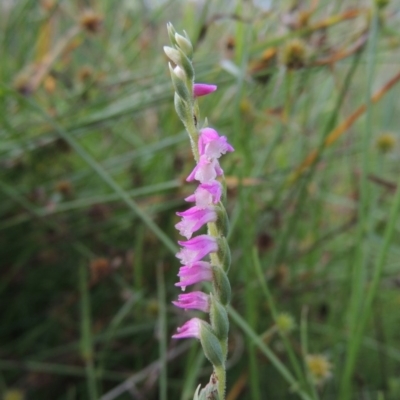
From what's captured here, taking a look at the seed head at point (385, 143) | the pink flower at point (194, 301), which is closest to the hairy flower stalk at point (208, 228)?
the pink flower at point (194, 301)

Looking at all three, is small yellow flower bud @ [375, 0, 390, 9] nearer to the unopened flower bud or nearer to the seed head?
the seed head

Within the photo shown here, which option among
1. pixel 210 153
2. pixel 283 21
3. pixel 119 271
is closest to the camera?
pixel 210 153

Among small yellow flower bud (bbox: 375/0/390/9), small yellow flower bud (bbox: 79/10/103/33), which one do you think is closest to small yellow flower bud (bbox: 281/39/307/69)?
small yellow flower bud (bbox: 375/0/390/9)

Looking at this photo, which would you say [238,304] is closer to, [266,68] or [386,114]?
[266,68]

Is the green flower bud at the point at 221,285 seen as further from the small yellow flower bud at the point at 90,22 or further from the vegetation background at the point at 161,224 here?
the small yellow flower bud at the point at 90,22

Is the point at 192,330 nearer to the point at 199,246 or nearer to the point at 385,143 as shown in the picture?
the point at 199,246

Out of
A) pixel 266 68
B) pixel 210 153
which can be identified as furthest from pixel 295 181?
pixel 210 153

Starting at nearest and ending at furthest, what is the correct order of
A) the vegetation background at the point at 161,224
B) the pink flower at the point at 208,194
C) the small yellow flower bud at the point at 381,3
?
the pink flower at the point at 208,194, the small yellow flower bud at the point at 381,3, the vegetation background at the point at 161,224
